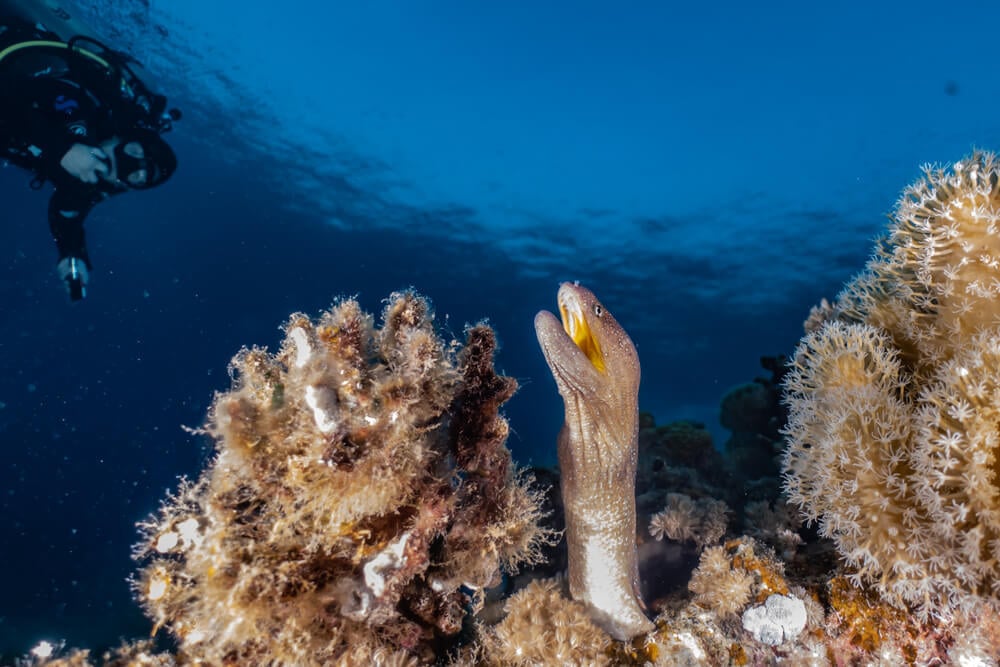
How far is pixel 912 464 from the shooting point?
2.48 meters

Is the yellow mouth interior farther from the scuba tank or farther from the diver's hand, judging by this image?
the diver's hand

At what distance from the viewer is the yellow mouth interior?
10.9ft

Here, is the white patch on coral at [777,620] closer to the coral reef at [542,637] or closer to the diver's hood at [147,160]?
the coral reef at [542,637]

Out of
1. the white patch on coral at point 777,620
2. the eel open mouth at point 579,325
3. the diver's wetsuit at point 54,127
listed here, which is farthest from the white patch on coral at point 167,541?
the diver's wetsuit at point 54,127

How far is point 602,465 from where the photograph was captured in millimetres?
3283

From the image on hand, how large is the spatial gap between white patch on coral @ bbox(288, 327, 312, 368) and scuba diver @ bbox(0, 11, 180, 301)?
863 cm

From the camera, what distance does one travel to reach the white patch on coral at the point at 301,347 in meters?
2.22

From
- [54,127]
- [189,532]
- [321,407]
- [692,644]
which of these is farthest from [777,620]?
[54,127]

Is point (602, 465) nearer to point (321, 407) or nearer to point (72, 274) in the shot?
point (321, 407)

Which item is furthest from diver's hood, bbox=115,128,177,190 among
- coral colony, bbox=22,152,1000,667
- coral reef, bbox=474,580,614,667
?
coral reef, bbox=474,580,614,667

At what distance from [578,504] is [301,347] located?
7.09ft

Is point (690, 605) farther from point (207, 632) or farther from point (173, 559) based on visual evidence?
point (173, 559)

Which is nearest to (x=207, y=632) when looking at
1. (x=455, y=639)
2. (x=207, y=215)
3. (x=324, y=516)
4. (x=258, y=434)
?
(x=324, y=516)

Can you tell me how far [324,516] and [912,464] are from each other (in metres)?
2.89
